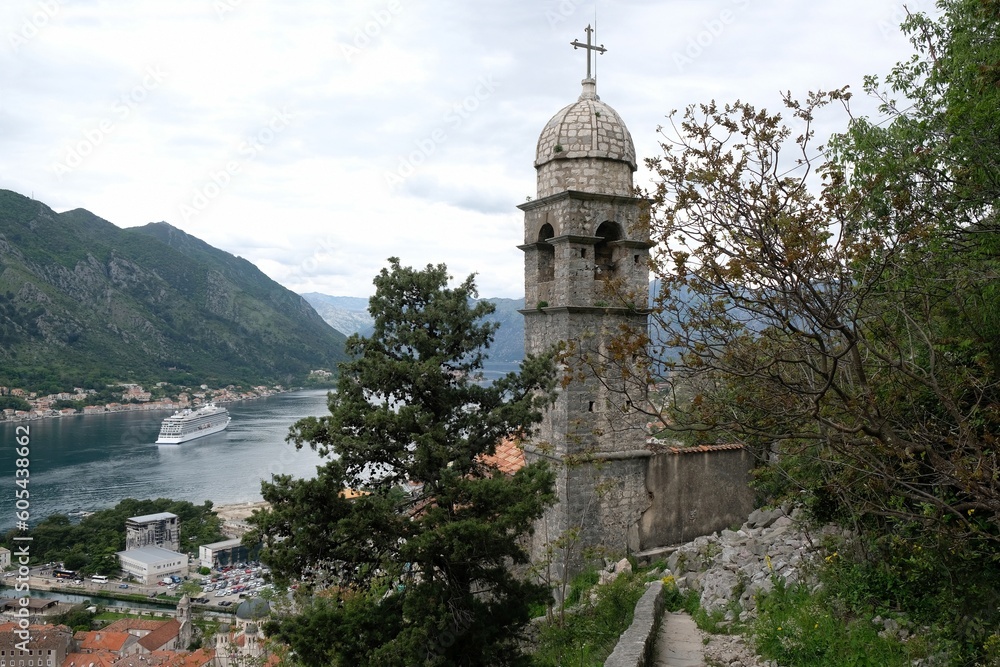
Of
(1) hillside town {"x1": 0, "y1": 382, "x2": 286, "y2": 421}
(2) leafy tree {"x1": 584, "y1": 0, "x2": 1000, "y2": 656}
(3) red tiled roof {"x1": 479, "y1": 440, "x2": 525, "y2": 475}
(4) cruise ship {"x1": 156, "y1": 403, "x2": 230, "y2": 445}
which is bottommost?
(4) cruise ship {"x1": 156, "y1": 403, "x2": 230, "y2": 445}

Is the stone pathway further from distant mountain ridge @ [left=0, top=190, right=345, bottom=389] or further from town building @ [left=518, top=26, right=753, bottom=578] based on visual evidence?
distant mountain ridge @ [left=0, top=190, right=345, bottom=389]

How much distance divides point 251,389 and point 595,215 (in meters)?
109

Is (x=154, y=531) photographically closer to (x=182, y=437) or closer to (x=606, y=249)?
(x=182, y=437)

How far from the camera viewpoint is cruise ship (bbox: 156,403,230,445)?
70.8m

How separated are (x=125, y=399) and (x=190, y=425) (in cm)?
2119

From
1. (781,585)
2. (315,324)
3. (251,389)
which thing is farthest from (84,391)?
(781,585)

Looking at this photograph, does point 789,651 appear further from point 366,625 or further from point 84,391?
point 84,391

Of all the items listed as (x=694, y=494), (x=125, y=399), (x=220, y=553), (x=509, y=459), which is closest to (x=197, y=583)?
(x=220, y=553)

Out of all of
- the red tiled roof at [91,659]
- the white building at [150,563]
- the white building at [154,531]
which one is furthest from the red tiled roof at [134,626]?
the white building at [150,563]

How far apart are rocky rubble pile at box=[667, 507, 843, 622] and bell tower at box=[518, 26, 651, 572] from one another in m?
1.24

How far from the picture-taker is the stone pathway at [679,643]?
25.0 ft

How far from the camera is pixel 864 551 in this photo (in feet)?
24.5

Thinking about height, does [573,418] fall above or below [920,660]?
above

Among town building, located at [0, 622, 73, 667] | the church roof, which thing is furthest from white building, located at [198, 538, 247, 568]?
the church roof
